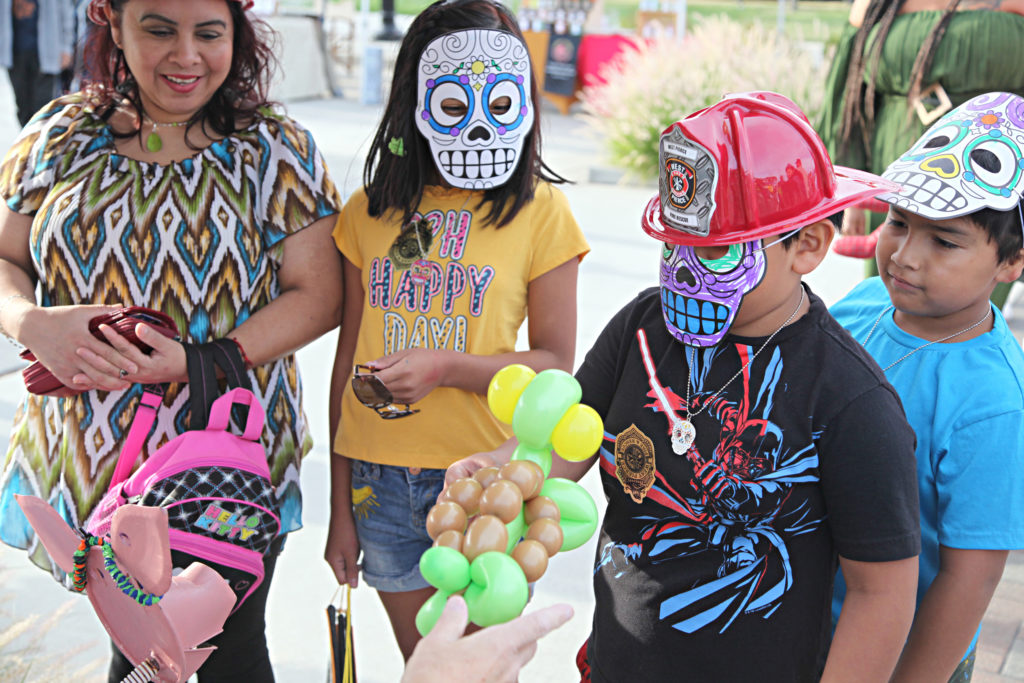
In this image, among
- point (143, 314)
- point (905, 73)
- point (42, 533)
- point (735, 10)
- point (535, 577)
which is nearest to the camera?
point (535, 577)

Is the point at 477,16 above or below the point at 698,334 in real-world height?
above

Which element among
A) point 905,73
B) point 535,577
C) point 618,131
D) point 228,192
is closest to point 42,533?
point 228,192

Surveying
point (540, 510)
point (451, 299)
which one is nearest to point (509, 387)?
point (540, 510)

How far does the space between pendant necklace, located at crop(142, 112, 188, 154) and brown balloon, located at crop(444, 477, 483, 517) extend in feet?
3.75

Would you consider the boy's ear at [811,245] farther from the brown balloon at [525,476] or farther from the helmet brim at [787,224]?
the brown balloon at [525,476]

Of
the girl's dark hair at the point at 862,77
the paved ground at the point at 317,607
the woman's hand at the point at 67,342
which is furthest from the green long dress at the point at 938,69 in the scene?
the woman's hand at the point at 67,342

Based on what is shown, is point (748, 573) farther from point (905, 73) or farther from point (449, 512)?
point (905, 73)

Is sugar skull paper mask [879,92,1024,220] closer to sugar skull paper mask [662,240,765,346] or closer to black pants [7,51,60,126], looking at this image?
sugar skull paper mask [662,240,765,346]

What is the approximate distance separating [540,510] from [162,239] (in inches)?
42.2

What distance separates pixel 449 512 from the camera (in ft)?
4.09

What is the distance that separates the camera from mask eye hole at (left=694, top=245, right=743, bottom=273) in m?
1.38

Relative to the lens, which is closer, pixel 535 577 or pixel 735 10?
pixel 535 577

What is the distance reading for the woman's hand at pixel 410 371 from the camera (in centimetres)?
178

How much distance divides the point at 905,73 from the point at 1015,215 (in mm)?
1556
